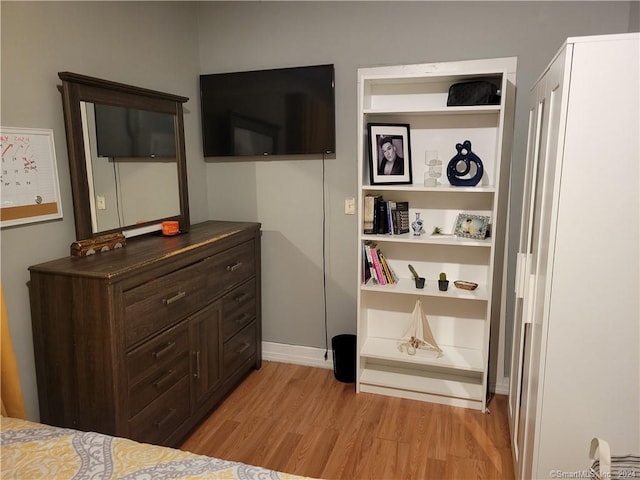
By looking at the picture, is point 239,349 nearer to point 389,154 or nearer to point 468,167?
point 389,154

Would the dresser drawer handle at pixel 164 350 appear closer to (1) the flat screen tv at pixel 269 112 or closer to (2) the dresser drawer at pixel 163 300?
(2) the dresser drawer at pixel 163 300

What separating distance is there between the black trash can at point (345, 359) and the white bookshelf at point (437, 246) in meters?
0.10

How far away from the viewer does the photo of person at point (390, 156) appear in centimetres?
262

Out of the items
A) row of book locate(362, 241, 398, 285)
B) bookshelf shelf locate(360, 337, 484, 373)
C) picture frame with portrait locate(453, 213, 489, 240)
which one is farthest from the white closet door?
row of book locate(362, 241, 398, 285)

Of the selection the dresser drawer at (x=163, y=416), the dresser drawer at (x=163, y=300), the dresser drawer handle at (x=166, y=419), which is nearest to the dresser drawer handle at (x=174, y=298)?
the dresser drawer at (x=163, y=300)

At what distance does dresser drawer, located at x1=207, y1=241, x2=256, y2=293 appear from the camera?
8.04ft

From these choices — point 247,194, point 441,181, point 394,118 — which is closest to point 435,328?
point 441,181

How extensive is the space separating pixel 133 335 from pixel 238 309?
37.6 inches

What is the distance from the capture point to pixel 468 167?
2578mm

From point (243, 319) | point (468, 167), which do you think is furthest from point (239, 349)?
point (468, 167)

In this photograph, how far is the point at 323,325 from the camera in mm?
3139

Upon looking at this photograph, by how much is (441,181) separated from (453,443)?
1.45 metres

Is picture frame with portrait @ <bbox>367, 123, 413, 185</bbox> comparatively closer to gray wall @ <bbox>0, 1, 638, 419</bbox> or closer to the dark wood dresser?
gray wall @ <bbox>0, 1, 638, 419</bbox>

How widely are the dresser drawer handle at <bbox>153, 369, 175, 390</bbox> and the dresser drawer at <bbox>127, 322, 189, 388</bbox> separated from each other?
39 millimetres
